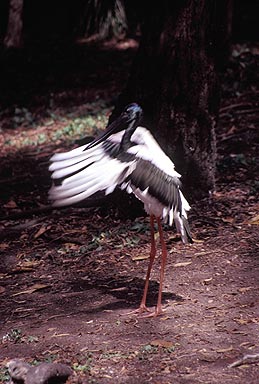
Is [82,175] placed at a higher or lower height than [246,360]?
higher

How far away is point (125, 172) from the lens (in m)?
4.57

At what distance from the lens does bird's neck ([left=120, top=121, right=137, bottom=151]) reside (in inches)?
191

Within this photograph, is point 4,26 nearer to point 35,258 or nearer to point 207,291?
point 35,258

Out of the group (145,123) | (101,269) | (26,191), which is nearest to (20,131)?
(26,191)

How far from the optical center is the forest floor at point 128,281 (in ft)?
14.5

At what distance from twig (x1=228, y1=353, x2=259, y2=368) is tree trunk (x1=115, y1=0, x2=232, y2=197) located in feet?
9.35

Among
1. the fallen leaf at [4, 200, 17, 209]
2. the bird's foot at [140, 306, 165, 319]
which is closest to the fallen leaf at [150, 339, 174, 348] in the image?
the bird's foot at [140, 306, 165, 319]

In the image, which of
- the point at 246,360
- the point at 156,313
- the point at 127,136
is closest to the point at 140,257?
the point at 156,313

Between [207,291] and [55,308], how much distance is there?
1.07 m

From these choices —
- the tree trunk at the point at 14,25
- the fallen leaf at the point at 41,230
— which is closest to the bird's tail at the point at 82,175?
the fallen leaf at the point at 41,230

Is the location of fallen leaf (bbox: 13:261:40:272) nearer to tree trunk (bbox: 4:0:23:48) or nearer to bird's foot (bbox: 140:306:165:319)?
bird's foot (bbox: 140:306:165:319)

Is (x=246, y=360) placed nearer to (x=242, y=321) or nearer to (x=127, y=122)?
(x=242, y=321)

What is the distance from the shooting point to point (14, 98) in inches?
552

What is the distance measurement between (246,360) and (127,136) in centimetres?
162
